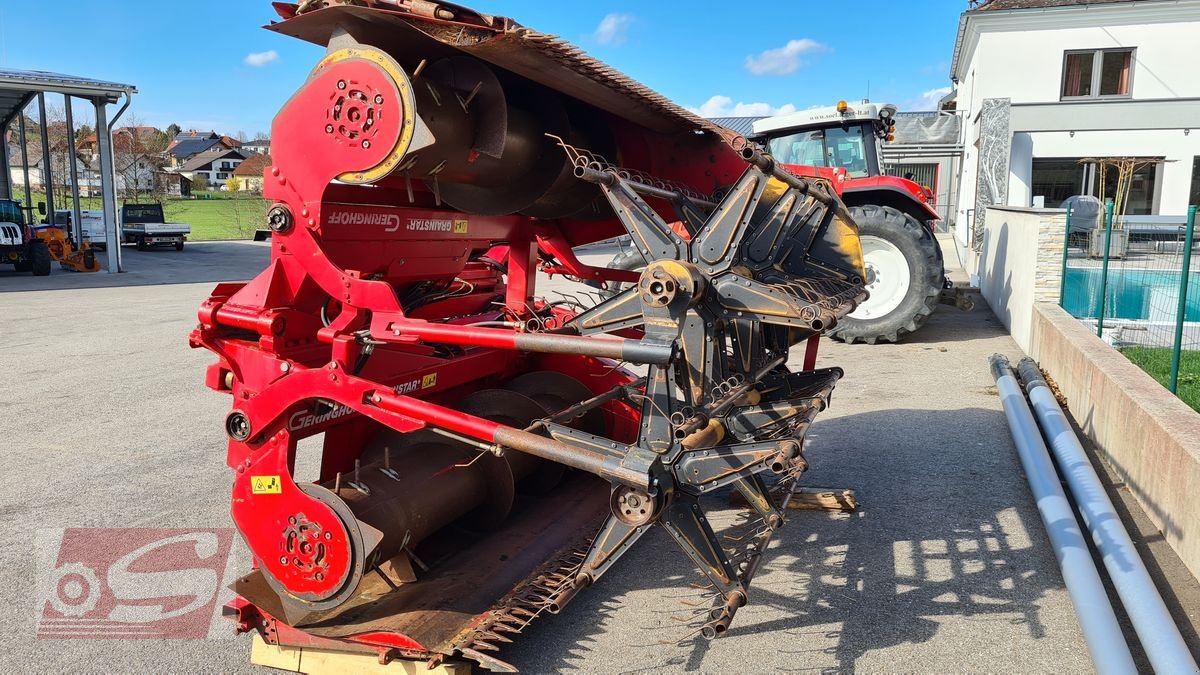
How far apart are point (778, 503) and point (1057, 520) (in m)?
1.32

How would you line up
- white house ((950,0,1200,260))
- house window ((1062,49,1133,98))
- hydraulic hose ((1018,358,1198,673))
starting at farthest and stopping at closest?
house window ((1062,49,1133,98)) < white house ((950,0,1200,260)) < hydraulic hose ((1018,358,1198,673))

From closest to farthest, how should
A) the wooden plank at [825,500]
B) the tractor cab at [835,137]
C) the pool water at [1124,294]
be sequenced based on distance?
the wooden plank at [825,500] < the pool water at [1124,294] < the tractor cab at [835,137]

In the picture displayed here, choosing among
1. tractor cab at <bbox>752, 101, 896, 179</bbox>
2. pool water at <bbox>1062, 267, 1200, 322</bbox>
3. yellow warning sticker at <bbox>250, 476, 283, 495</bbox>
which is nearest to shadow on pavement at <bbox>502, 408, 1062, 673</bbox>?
yellow warning sticker at <bbox>250, 476, 283, 495</bbox>

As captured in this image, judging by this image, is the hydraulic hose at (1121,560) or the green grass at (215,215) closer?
the hydraulic hose at (1121,560)

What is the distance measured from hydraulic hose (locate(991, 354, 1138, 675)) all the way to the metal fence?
7.30ft

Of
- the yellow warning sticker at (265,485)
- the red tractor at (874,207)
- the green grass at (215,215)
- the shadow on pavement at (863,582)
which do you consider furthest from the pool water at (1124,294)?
the green grass at (215,215)

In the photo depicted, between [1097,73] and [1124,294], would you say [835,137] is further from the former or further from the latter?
[1097,73]

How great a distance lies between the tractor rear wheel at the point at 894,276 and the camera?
941 centimetres

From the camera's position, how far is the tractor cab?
412 inches

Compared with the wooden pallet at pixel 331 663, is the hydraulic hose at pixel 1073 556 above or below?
above

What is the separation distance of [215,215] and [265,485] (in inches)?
1688

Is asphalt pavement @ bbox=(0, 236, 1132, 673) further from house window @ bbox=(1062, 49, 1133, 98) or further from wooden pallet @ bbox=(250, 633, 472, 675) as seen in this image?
house window @ bbox=(1062, 49, 1133, 98)

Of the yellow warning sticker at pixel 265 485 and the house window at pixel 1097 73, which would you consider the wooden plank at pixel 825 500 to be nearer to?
the yellow warning sticker at pixel 265 485

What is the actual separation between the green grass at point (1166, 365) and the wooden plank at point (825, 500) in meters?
2.79
